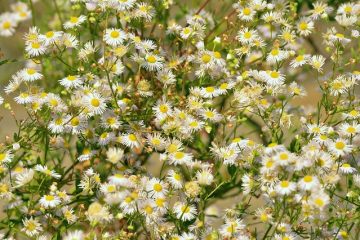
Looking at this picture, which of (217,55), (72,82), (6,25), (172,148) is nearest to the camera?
(172,148)

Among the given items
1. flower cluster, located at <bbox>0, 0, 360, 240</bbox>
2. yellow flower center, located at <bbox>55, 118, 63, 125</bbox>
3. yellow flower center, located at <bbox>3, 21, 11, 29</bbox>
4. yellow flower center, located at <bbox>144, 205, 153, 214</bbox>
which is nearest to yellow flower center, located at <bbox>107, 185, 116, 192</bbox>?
flower cluster, located at <bbox>0, 0, 360, 240</bbox>

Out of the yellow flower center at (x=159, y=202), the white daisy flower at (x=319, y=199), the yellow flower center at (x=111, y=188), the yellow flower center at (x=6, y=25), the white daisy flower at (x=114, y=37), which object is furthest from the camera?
A: the yellow flower center at (x=6, y=25)

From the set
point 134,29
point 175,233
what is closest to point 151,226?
point 175,233

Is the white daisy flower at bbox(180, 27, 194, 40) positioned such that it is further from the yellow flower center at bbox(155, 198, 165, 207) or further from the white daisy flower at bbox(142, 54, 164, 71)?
the yellow flower center at bbox(155, 198, 165, 207)

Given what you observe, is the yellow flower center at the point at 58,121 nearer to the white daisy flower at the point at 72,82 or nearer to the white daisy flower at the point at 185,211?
Result: the white daisy flower at the point at 72,82

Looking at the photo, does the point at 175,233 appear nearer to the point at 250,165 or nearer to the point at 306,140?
the point at 250,165

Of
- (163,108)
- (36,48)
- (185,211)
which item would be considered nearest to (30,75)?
(36,48)

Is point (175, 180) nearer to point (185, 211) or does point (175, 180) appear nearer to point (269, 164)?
point (185, 211)

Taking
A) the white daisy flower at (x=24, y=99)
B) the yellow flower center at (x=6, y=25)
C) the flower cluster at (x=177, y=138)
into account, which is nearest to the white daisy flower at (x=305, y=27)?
the flower cluster at (x=177, y=138)
